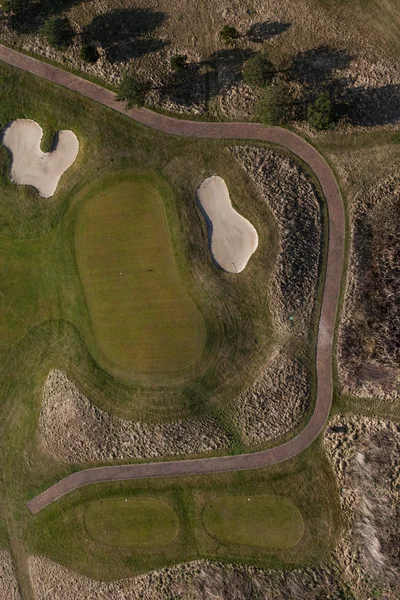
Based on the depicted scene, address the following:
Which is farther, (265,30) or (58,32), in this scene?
(265,30)

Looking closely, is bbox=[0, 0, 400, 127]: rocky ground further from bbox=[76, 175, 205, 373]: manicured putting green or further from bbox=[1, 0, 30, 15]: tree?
bbox=[76, 175, 205, 373]: manicured putting green

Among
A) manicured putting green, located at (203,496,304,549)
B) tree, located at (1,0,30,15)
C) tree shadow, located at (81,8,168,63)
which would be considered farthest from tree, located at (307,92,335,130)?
manicured putting green, located at (203,496,304,549)

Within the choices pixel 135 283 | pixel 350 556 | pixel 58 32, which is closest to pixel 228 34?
pixel 58 32

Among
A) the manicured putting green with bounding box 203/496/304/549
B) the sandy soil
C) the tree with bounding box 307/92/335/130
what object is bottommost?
the sandy soil

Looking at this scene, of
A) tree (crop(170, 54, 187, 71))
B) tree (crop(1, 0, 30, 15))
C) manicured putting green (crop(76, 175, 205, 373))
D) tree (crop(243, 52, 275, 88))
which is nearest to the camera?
tree (crop(243, 52, 275, 88))

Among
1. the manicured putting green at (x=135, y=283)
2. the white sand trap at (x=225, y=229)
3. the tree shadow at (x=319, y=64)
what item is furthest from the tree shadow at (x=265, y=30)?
the manicured putting green at (x=135, y=283)

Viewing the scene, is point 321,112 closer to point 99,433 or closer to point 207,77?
point 207,77

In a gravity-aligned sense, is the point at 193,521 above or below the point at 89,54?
below
